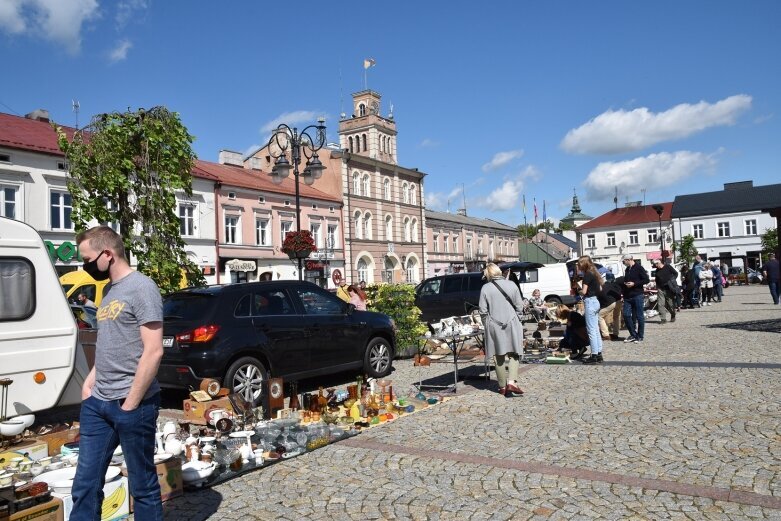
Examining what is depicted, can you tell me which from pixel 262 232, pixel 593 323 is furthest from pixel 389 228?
pixel 593 323

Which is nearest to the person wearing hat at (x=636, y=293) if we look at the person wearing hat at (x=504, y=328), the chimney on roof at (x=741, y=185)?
the person wearing hat at (x=504, y=328)

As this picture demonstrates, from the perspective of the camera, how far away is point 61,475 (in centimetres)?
459

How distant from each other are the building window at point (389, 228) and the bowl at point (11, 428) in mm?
48549

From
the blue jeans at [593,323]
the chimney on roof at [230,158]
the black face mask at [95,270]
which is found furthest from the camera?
the chimney on roof at [230,158]

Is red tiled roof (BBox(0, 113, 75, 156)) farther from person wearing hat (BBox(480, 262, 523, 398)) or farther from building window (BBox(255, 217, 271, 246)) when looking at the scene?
person wearing hat (BBox(480, 262, 523, 398))

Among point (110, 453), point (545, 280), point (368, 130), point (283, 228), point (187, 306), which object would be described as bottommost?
point (110, 453)

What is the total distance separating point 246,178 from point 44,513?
3803 cm

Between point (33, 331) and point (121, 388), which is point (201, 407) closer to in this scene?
point (33, 331)

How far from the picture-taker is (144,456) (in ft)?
11.4

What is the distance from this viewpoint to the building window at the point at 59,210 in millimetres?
27141

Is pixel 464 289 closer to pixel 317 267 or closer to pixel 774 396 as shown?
pixel 774 396

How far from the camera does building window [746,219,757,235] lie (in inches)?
2564

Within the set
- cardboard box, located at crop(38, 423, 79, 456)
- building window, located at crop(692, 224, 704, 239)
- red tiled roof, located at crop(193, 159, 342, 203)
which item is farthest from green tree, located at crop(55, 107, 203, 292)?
building window, located at crop(692, 224, 704, 239)

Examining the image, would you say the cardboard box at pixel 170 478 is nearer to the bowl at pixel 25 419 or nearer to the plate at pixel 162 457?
the plate at pixel 162 457
